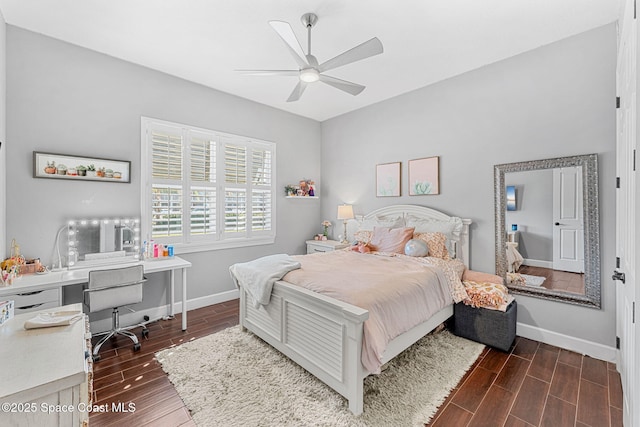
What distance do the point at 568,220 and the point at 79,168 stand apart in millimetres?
5122

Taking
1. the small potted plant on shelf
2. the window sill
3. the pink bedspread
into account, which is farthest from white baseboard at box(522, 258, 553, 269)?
the small potted plant on shelf

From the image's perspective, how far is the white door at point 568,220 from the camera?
2746 millimetres

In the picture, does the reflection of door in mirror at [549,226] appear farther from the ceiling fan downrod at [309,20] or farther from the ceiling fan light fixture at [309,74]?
the ceiling fan downrod at [309,20]

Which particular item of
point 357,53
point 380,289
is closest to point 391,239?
point 380,289

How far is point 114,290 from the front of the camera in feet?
8.59

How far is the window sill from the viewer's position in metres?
3.70

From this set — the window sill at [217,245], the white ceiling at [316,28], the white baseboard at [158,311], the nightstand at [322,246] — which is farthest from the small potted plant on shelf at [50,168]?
the nightstand at [322,246]

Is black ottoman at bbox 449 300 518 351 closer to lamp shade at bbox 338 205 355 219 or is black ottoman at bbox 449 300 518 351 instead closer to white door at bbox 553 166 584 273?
white door at bbox 553 166 584 273

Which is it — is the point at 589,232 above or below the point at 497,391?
above

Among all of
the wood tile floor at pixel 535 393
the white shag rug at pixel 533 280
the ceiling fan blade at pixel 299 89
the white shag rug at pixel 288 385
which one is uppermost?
the ceiling fan blade at pixel 299 89

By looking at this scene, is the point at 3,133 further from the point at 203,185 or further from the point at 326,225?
the point at 326,225

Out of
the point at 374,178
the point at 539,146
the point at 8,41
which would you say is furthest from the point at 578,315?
the point at 8,41

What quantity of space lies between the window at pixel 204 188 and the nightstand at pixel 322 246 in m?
0.74

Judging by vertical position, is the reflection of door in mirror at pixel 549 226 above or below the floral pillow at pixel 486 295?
above
